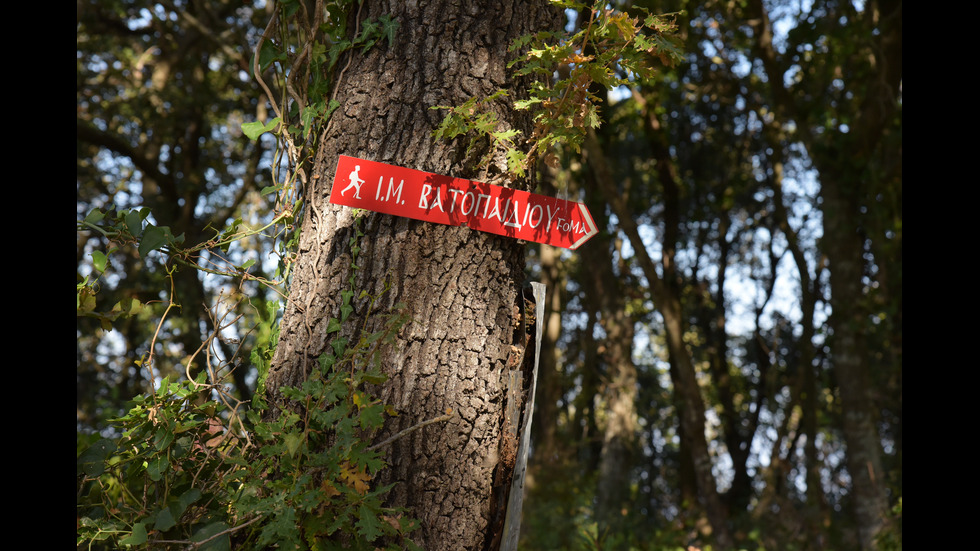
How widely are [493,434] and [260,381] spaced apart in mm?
662

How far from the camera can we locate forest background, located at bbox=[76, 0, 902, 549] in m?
5.71

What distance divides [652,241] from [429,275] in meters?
10.5

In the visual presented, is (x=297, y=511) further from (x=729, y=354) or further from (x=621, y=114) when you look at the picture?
(x=729, y=354)

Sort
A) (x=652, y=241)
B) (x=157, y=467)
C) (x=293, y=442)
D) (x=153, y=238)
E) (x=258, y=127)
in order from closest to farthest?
(x=293, y=442) → (x=157, y=467) → (x=153, y=238) → (x=258, y=127) → (x=652, y=241)

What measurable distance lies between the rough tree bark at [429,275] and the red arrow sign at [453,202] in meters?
0.03

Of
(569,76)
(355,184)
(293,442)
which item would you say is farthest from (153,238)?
(569,76)

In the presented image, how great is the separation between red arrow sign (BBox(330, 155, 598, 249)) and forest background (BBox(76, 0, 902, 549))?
0.54 ft

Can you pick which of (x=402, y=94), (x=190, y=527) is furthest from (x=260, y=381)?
(x=402, y=94)

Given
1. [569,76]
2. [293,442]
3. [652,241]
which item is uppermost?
[652,241]

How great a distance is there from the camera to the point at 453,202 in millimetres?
1654

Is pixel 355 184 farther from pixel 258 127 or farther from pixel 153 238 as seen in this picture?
pixel 153 238

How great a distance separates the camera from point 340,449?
4.76ft

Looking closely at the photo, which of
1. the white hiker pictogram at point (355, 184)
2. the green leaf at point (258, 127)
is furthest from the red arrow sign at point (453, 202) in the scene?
the green leaf at point (258, 127)
